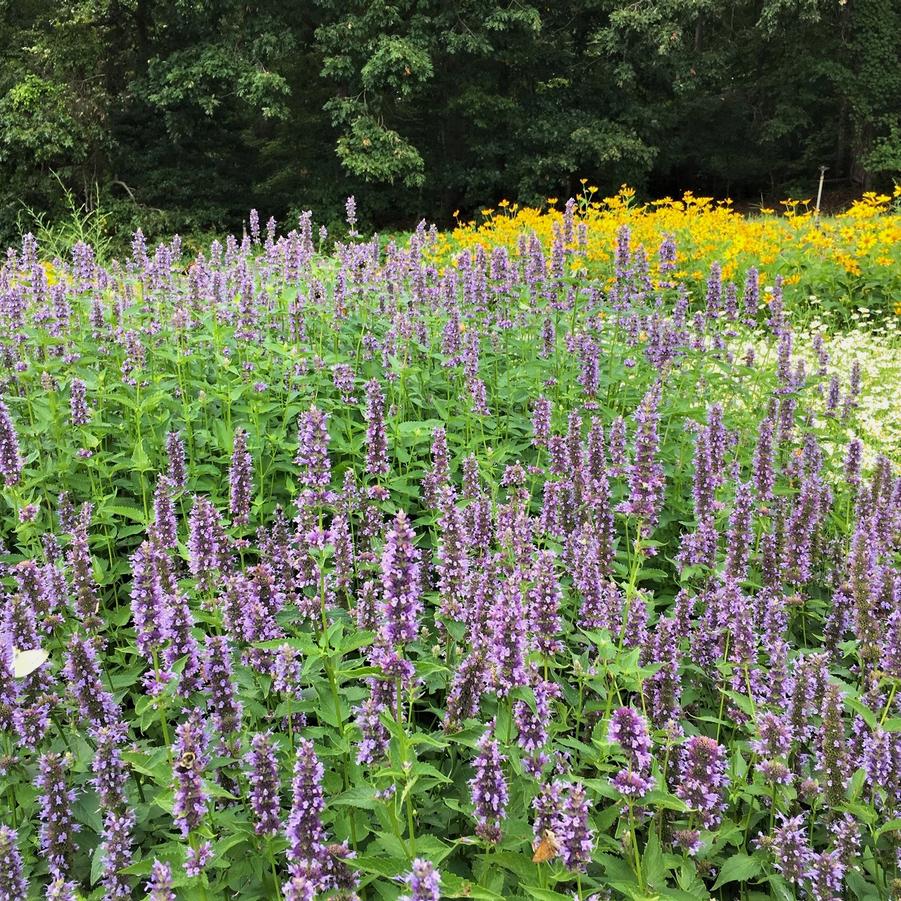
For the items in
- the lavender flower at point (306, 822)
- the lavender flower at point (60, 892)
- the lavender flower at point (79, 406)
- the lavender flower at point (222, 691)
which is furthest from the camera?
the lavender flower at point (79, 406)

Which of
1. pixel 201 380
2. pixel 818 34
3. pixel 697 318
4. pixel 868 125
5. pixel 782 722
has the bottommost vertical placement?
pixel 782 722

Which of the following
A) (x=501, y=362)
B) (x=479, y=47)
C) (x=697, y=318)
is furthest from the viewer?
(x=479, y=47)

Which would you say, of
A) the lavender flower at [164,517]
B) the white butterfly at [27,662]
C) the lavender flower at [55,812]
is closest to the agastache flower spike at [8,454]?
the lavender flower at [164,517]

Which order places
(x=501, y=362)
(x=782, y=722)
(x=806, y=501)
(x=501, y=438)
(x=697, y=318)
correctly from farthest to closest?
1. (x=501, y=362)
2. (x=697, y=318)
3. (x=501, y=438)
4. (x=806, y=501)
5. (x=782, y=722)

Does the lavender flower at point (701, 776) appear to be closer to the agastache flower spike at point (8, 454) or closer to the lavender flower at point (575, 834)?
the lavender flower at point (575, 834)

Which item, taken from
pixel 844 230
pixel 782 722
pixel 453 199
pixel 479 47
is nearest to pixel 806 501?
pixel 782 722

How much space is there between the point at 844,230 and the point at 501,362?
8351mm

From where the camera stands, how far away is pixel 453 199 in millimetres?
27906

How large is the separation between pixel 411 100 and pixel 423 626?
26.2 m

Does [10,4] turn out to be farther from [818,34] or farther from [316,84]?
[818,34]

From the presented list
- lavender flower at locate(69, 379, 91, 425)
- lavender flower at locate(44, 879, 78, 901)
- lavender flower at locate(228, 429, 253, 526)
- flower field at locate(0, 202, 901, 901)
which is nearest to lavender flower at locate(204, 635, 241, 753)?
flower field at locate(0, 202, 901, 901)

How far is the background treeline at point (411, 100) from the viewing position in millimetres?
22641

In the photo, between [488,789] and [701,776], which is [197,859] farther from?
[701,776]

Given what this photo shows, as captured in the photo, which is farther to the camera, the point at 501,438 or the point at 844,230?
the point at 844,230
